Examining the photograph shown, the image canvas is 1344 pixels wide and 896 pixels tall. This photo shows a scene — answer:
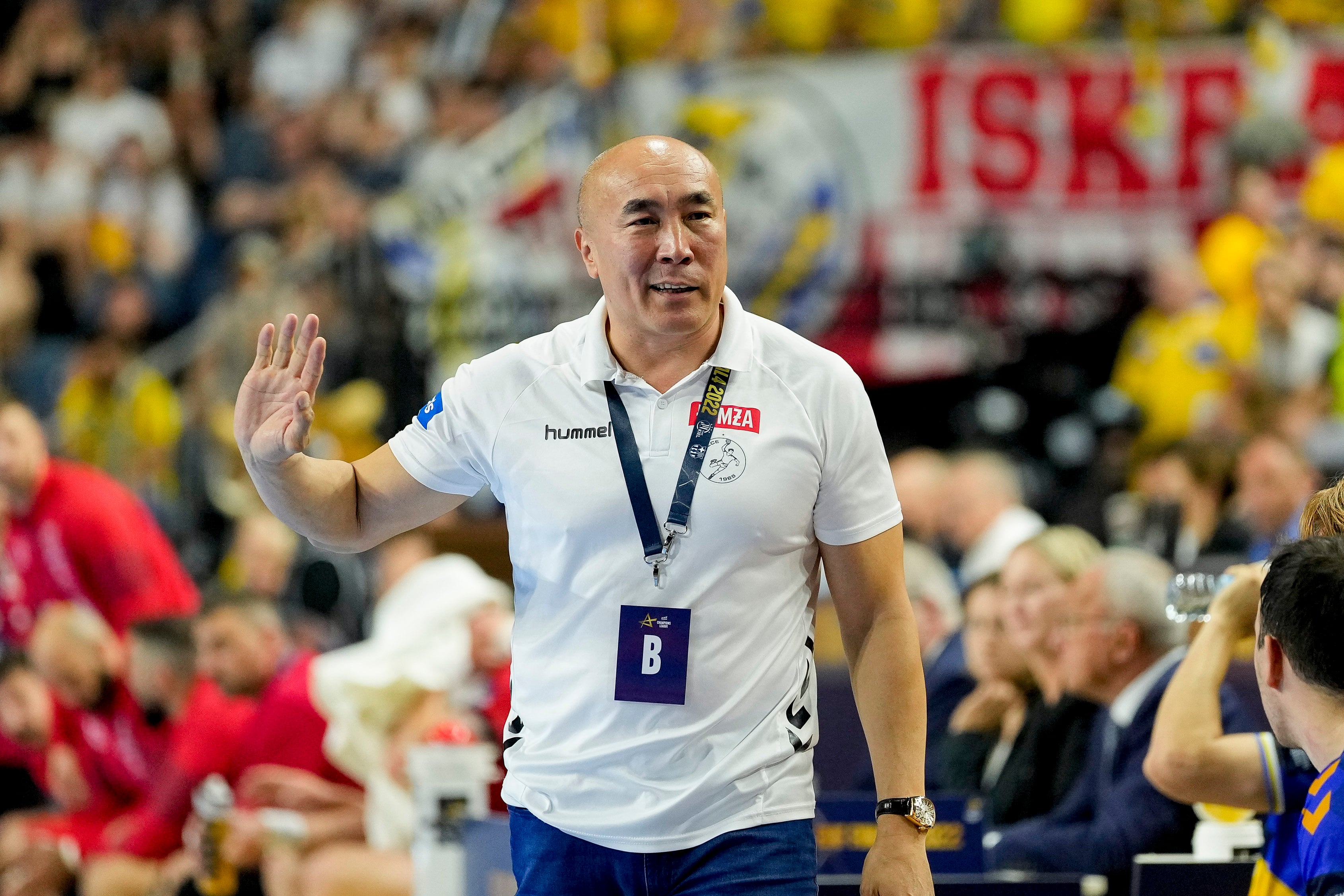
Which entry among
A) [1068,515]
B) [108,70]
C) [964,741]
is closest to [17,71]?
[108,70]

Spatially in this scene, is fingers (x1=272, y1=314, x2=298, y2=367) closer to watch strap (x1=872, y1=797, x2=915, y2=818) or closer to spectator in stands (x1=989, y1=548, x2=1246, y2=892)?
watch strap (x1=872, y1=797, x2=915, y2=818)

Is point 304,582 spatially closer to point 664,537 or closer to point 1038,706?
point 1038,706

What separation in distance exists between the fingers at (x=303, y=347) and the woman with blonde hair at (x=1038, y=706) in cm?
239

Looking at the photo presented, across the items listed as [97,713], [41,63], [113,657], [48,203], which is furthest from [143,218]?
[97,713]

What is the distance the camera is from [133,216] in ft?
40.8

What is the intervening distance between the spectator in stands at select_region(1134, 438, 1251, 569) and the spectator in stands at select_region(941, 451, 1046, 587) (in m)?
0.58

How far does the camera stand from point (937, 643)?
19.8ft

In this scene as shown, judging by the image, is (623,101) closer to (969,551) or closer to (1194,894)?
(969,551)

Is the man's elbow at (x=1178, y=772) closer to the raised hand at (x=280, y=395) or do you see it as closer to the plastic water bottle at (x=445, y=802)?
the raised hand at (x=280, y=395)

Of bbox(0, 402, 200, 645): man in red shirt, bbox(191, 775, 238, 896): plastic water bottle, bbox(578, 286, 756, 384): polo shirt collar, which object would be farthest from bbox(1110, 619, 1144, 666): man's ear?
bbox(0, 402, 200, 645): man in red shirt

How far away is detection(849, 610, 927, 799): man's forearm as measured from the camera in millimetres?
2570

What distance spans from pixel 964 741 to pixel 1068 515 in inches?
154

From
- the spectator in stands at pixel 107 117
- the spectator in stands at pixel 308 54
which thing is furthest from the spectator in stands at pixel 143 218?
the spectator in stands at pixel 308 54

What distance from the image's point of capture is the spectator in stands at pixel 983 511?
7121mm
